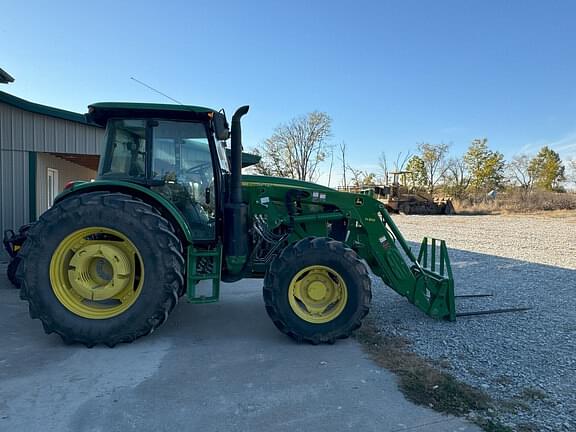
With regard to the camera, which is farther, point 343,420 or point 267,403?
point 267,403

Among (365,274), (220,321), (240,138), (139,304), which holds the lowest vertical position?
(220,321)

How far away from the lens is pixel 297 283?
388 cm

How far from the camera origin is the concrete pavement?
2482mm

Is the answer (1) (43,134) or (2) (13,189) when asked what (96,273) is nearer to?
(2) (13,189)

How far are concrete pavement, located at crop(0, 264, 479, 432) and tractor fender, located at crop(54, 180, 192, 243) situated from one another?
3.75 ft

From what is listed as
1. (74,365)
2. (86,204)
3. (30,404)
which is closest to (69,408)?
(30,404)

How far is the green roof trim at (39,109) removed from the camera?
7.29 meters

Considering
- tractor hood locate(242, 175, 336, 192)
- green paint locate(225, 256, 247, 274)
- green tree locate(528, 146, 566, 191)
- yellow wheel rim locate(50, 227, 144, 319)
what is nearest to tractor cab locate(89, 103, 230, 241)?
green paint locate(225, 256, 247, 274)

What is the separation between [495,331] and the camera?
421cm

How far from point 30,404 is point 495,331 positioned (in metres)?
4.30

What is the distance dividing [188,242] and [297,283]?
121 cm

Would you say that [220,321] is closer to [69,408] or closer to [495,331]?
[69,408]

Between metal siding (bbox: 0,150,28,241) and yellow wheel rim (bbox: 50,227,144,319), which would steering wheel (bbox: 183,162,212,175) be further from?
metal siding (bbox: 0,150,28,241)

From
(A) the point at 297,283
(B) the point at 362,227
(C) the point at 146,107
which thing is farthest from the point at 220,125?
(B) the point at 362,227
